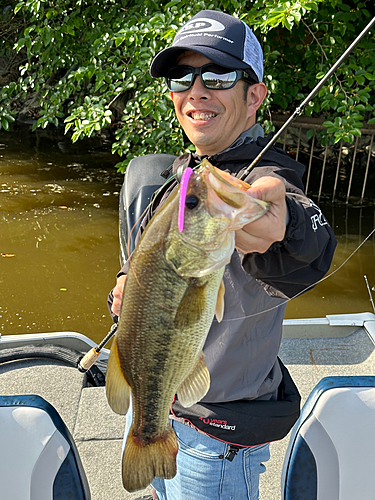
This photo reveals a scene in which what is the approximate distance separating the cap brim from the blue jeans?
4.14 feet

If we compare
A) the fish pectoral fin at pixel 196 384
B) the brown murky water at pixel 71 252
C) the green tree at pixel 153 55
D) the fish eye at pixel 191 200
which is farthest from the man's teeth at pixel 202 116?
the brown murky water at pixel 71 252

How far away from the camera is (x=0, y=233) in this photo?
28.2ft

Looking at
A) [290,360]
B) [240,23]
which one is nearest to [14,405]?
[240,23]

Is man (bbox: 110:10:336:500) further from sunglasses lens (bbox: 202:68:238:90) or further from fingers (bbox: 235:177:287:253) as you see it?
fingers (bbox: 235:177:287:253)

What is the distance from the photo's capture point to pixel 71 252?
26.5 ft

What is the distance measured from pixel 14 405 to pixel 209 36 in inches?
56.3

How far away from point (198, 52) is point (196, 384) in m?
1.09

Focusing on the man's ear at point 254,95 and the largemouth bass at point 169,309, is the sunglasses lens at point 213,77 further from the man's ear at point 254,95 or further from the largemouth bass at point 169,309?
the largemouth bass at point 169,309

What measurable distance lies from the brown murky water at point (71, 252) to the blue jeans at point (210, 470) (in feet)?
14.8

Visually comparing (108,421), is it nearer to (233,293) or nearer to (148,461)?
(148,461)

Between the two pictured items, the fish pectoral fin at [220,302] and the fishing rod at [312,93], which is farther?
the fishing rod at [312,93]

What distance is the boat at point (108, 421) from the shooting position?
1752 millimetres

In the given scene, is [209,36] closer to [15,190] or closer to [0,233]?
[0,233]

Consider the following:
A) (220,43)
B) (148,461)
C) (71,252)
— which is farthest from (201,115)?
(71,252)
